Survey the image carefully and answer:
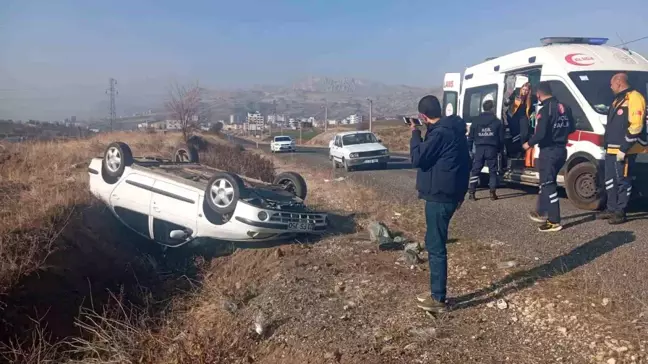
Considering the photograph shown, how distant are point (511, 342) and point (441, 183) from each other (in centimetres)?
133

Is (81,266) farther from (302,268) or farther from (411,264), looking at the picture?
(411,264)

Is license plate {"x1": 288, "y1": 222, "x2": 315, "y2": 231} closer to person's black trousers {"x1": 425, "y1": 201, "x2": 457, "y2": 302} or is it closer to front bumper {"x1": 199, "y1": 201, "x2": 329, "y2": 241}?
front bumper {"x1": 199, "y1": 201, "x2": 329, "y2": 241}

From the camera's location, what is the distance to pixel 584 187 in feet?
27.1

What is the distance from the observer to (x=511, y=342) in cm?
405

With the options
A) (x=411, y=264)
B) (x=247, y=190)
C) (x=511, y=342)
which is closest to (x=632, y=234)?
(x=411, y=264)

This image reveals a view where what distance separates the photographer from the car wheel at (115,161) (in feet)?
28.0

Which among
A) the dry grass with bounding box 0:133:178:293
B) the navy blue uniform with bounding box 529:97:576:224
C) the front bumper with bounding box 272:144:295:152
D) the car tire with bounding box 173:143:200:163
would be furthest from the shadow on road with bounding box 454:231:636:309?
the front bumper with bounding box 272:144:295:152

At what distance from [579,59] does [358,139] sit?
11.9 m

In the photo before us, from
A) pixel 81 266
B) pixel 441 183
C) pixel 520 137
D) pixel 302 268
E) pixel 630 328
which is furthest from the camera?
pixel 520 137

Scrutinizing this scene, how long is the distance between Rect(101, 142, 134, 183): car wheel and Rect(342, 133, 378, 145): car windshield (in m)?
12.3

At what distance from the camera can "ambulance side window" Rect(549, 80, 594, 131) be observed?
8.38 meters

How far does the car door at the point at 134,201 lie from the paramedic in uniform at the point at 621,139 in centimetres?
639

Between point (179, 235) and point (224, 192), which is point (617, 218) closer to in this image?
point (224, 192)

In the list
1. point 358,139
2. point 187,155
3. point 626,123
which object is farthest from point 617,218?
point 358,139
